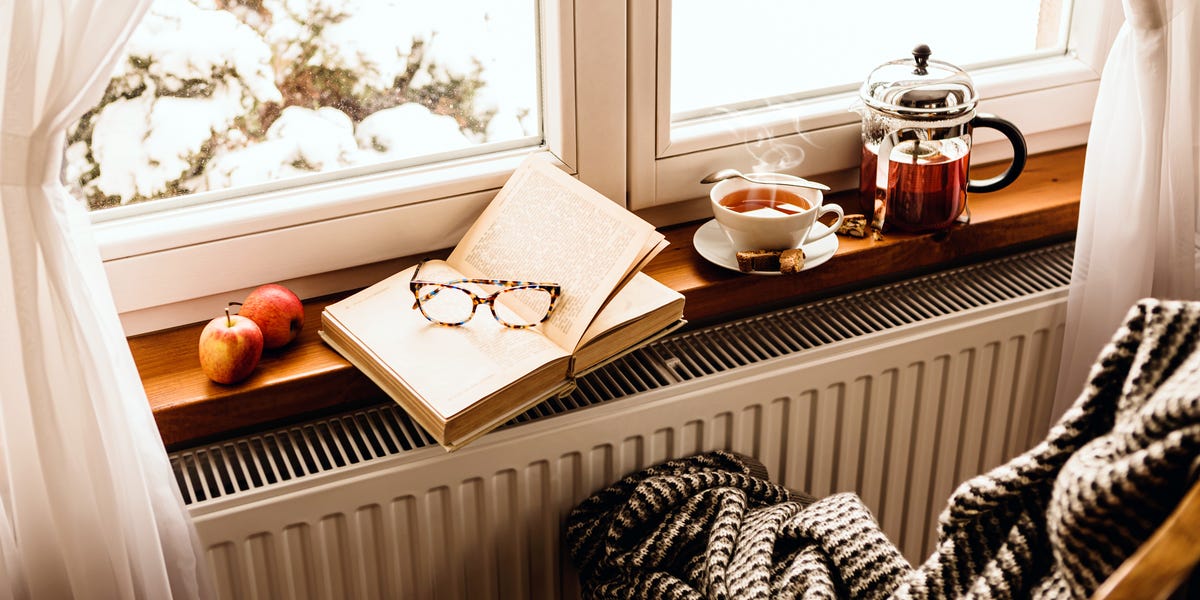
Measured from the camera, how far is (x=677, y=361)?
1.24 m

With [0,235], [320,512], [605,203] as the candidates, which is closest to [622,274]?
[605,203]

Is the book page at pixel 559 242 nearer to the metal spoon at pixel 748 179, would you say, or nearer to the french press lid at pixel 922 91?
the metal spoon at pixel 748 179

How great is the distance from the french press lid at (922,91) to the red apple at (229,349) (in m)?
0.74

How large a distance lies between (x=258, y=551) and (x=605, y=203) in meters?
0.49

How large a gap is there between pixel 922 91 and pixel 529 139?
1.50 feet

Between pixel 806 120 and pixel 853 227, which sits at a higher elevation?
pixel 806 120

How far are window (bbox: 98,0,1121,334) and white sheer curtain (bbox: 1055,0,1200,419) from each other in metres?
0.20

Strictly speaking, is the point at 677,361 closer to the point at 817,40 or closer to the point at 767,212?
the point at 767,212

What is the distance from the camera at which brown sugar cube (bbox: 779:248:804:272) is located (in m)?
1.19

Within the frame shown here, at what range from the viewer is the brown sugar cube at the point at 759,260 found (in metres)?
1.19

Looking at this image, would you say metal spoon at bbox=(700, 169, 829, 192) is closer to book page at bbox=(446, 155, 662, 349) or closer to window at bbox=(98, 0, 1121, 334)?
window at bbox=(98, 0, 1121, 334)

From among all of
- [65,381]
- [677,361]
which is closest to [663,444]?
[677,361]

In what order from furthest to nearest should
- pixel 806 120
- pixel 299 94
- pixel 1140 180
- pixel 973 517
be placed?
pixel 806 120 < pixel 1140 180 < pixel 299 94 < pixel 973 517

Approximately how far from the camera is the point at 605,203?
1.12 m
